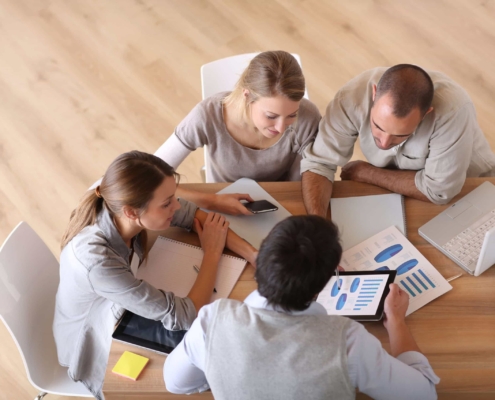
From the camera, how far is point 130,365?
54.2 inches

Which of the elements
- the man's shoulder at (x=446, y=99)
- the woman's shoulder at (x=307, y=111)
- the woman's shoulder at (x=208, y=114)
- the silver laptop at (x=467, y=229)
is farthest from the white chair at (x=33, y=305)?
the man's shoulder at (x=446, y=99)

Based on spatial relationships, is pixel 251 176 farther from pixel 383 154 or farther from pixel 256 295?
pixel 256 295

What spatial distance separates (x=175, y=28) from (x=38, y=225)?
157cm

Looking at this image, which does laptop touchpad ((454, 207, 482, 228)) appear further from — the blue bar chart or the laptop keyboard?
the blue bar chart

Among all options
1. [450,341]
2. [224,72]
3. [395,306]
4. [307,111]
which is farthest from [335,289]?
[224,72]

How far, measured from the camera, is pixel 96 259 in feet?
4.72

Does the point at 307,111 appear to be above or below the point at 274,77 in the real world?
below

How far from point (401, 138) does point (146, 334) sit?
936mm

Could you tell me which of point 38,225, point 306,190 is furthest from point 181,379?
point 38,225

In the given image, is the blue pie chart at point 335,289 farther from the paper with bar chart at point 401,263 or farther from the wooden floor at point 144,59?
the wooden floor at point 144,59

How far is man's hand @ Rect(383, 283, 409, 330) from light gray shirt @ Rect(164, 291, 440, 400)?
0.10 meters

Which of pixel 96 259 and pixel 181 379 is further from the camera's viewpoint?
pixel 96 259

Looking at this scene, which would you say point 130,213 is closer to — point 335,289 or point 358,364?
point 335,289

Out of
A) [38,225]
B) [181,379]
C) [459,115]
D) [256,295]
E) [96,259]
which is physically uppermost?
[459,115]
